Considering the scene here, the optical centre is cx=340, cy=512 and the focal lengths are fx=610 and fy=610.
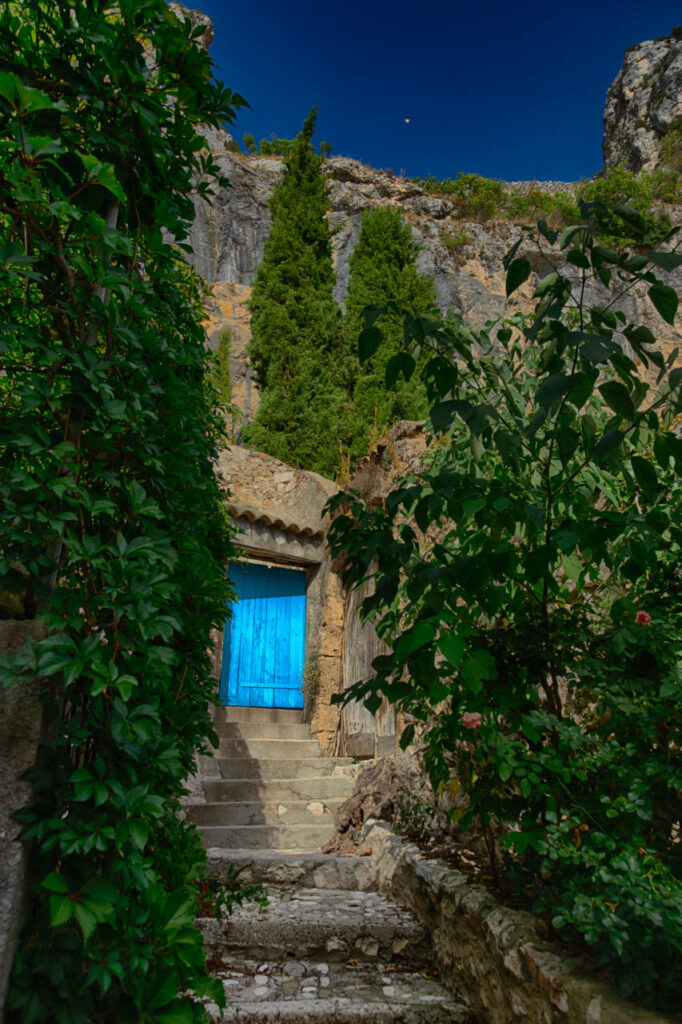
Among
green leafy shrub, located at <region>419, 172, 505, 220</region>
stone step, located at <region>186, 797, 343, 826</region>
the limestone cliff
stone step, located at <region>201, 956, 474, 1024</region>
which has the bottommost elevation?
stone step, located at <region>186, 797, 343, 826</region>

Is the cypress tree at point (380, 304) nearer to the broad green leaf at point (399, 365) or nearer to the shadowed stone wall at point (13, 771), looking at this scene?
the broad green leaf at point (399, 365)

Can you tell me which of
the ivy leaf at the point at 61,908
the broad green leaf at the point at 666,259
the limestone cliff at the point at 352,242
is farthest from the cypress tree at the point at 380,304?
the ivy leaf at the point at 61,908

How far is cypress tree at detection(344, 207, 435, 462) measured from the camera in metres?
10.9

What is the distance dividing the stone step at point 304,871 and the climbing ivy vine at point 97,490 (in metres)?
2.06

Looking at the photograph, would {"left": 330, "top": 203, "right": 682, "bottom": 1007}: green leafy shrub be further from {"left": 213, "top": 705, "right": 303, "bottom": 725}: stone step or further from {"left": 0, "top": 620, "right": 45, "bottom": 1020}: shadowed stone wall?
{"left": 213, "top": 705, "right": 303, "bottom": 725}: stone step

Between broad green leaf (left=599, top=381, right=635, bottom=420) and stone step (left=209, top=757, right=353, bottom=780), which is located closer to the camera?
broad green leaf (left=599, top=381, right=635, bottom=420)

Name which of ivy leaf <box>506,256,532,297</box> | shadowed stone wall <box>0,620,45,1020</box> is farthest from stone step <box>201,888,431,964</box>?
ivy leaf <box>506,256,532,297</box>

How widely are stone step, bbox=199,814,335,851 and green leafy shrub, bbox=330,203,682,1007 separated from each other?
125 inches

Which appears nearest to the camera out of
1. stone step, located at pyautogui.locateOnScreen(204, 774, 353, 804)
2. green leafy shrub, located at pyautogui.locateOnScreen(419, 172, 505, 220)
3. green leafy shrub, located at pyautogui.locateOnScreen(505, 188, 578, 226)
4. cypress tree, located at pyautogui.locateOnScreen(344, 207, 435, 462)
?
stone step, located at pyautogui.locateOnScreen(204, 774, 353, 804)

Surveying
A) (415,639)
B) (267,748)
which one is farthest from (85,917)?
(267,748)

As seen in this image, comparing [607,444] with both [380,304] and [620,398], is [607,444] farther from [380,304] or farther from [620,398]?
[380,304]

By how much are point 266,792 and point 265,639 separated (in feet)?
9.20

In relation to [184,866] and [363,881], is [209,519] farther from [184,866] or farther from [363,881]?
[363,881]

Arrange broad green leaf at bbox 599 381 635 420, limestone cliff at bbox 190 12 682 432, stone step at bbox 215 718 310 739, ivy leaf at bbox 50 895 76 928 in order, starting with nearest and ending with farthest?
1. ivy leaf at bbox 50 895 76 928
2. broad green leaf at bbox 599 381 635 420
3. stone step at bbox 215 718 310 739
4. limestone cliff at bbox 190 12 682 432
